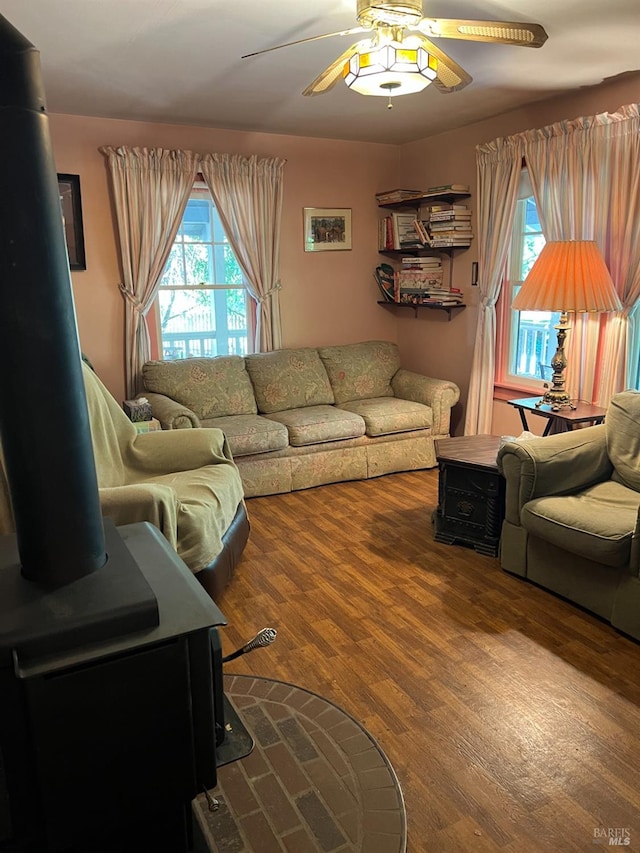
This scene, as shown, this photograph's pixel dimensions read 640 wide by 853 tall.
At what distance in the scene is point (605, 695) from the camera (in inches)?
86.4

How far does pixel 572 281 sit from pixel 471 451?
1.00 meters

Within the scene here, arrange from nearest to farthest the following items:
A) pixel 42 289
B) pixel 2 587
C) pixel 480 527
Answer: pixel 42 289 → pixel 2 587 → pixel 480 527

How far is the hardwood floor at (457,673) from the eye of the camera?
68.6 inches

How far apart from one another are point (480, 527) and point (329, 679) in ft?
4.34

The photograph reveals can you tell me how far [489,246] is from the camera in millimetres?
4363

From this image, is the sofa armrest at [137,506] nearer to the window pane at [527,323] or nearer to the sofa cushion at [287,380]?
the sofa cushion at [287,380]

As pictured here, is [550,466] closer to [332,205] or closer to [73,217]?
[332,205]

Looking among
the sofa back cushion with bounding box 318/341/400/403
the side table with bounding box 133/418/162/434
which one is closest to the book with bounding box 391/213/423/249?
the sofa back cushion with bounding box 318/341/400/403

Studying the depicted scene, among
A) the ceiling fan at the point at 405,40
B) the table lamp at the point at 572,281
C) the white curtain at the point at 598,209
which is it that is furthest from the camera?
the white curtain at the point at 598,209

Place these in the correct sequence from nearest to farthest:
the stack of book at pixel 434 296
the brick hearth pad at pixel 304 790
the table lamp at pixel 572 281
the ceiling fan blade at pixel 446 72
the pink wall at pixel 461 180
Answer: the brick hearth pad at pixel 304 790 < the ceiling fan blade at pixel 446 72 < the table lamp at pixel 572 281 < the pink wall at pixel 461 180 < the stack of book at pixel 434 296

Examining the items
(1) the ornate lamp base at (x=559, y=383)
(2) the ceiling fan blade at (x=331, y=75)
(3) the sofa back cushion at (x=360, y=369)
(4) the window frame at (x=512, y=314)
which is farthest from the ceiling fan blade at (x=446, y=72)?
(3) the sofa back cushion at (x=360, y=369)

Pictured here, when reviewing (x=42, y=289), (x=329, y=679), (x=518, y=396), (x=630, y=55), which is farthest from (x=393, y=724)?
(x=630, y=55)

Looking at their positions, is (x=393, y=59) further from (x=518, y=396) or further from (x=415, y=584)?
(x=518, y=396)

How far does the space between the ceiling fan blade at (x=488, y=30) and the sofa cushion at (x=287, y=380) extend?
2.69 metres
